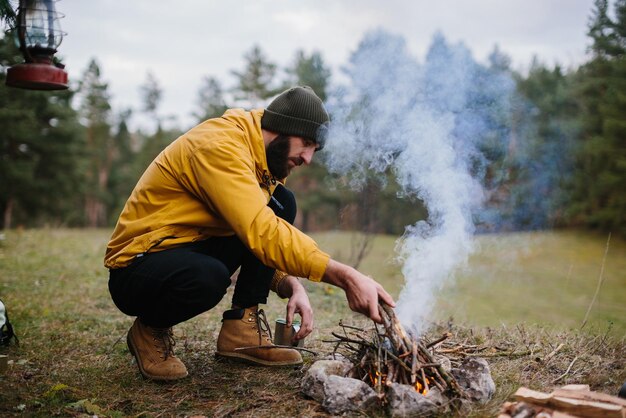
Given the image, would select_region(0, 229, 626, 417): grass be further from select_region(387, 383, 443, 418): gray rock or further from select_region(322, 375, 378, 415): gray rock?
select_region(387, 383, 443, 418): gray rock

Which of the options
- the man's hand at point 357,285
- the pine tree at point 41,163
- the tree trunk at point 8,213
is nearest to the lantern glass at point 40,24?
the man's hand at point 357,285

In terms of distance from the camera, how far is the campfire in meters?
2.19

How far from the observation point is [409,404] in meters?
2.15

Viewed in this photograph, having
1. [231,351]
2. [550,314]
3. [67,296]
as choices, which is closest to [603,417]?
[231,351]

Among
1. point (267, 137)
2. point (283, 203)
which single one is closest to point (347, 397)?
point (283, 203)

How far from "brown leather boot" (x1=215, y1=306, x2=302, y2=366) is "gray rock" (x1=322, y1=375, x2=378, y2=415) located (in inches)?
27.3

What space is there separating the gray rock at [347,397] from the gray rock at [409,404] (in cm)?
9

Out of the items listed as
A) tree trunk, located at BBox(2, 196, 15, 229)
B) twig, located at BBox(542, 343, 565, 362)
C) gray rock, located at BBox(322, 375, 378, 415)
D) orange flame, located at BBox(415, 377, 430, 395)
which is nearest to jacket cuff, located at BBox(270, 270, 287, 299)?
gray rock, located at BBox(322, 375, 378, 415)

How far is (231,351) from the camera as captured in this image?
117 inches

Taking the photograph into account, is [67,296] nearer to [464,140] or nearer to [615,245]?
[464,140]

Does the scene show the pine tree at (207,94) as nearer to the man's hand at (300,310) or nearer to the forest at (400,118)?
the forest at (400,118)

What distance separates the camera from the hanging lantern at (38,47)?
282 centimetres

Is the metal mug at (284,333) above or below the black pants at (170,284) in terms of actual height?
below

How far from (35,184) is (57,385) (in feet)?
75.9
